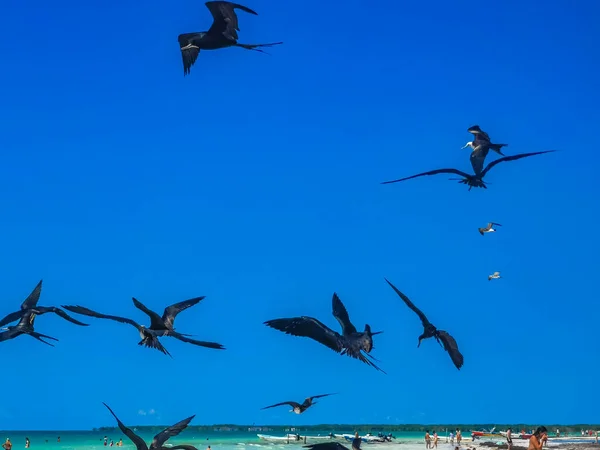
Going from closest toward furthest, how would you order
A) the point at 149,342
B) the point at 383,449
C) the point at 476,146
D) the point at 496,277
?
1. the point at 149,342
2. the point at 476,146
3. the point at 496,277
4. the point at 383,449

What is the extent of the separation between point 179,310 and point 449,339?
6.32 metres

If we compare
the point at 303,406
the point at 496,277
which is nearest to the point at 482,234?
the point at 496,277

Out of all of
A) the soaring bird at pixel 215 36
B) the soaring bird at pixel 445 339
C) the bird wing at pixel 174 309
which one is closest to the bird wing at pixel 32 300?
the bird wing at pixel 174 309

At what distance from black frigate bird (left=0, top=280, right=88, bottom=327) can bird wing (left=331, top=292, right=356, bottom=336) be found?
549 centimetres

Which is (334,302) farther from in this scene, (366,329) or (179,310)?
(179,310)

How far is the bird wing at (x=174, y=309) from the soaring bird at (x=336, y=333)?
3283 millimetres

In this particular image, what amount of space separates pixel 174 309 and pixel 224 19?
268 inches

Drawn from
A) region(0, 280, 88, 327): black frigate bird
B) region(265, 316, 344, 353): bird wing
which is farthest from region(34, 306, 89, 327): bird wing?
region(265, 316, 344, 353): bird wing

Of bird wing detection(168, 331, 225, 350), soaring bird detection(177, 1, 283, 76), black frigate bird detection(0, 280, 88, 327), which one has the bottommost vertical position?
bird wing detection(168, 331, 225, 350)

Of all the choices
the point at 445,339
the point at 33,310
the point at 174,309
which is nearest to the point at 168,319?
the point at 174,309

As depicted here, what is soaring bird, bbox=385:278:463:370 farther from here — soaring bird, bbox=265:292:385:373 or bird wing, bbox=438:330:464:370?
soaring bird, bbox=265:292:385:373

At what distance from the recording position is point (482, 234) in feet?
98.1

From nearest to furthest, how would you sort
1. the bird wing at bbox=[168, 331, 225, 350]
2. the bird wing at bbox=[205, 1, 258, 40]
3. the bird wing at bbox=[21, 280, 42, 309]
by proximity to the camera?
1. the bird wing at bbox=[168, 331, 225, 350]
2. the bird wing at bbox=[205, 1, 258, 40]
3. the bird wing at bbox=[21, 280, 42, 309]

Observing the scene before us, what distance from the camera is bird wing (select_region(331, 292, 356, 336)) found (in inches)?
790
